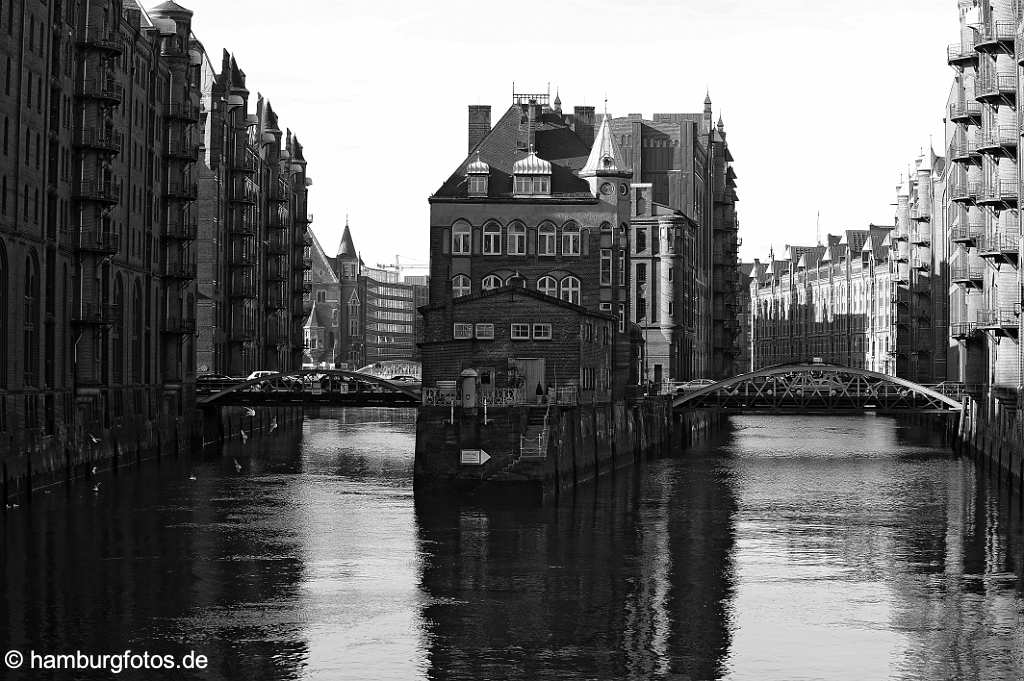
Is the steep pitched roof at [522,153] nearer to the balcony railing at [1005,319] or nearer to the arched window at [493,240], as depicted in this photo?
the arched window at [493,240]

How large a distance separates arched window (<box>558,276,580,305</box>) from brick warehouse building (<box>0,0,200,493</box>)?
2435 centimetres

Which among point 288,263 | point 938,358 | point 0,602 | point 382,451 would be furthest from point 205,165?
point 0,602

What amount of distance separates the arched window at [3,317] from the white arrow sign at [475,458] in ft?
60.9

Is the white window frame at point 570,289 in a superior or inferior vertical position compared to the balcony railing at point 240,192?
inferior

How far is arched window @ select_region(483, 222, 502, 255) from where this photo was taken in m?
116

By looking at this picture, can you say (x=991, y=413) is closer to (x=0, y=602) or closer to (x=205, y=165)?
(x=205, y=165)

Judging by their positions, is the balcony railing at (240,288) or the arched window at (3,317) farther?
the balcony railing at (240,288)

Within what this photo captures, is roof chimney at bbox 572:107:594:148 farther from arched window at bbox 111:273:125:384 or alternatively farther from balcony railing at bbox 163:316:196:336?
arched window at bbox 111:273:125:384

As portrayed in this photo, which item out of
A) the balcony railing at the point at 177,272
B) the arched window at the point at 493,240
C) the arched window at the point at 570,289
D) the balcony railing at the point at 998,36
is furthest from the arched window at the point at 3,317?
the arched window at the point at 570,289

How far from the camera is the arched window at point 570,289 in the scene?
11581 cm

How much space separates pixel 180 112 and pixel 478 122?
97.9 ft

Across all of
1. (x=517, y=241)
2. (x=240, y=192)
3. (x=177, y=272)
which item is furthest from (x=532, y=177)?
(x=177, y=272)

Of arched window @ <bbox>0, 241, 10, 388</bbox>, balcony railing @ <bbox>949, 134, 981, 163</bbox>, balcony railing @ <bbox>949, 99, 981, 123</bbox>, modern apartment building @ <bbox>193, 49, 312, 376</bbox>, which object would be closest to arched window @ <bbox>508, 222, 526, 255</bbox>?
modern apartment building @ <bbox>193, 49, 312, 376</bbox>

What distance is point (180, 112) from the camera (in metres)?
103
